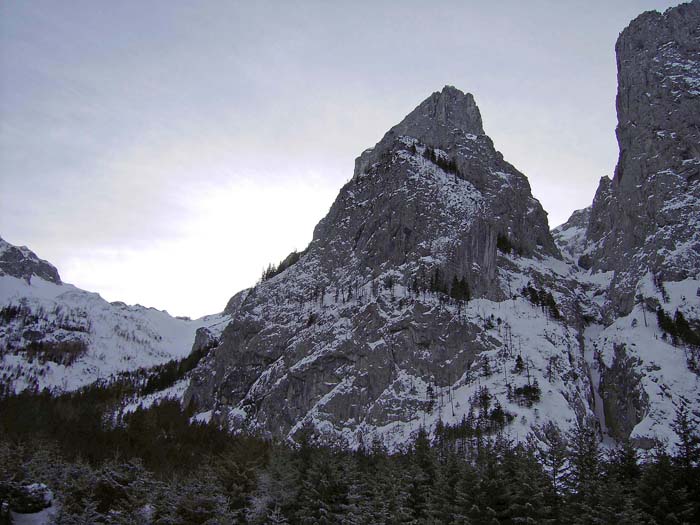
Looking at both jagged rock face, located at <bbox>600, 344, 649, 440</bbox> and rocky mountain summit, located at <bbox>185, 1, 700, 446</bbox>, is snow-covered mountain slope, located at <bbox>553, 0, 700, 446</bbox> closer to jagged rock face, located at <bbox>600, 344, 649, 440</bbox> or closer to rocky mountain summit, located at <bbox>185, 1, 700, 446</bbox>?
jagged rock face, located at <bbox>600, 344, 649, 440</bbox>

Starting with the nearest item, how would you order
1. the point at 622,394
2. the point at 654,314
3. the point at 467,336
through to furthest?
1. the point at 622,394
2. the point at 467,336
3. the point at 654,314

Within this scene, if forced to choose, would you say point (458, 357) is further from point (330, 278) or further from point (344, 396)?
point (330, 278)

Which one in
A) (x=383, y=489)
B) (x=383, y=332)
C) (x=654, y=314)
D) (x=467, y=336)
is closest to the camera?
(x=383, y=489)

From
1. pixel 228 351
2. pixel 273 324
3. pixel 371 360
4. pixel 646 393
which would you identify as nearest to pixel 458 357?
pixel 371 360

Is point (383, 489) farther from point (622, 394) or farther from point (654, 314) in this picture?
point (654, 314)

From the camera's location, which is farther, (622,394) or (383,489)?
(622,394)

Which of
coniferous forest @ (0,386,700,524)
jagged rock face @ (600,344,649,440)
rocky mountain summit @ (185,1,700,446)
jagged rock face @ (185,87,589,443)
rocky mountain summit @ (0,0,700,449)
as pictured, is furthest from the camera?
jagged rock face @ (185,87,589,443)

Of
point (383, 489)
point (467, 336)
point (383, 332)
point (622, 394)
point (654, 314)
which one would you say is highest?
point (654, 314)

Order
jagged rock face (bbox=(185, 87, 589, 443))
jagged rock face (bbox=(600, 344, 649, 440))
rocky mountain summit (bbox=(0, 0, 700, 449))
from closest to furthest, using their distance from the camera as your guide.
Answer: rocky mountain summit (bbox=(0, 0, 700, 449)) < jagged rock face (bbox=(600, 344, 649, 440)) < jagged rock face (bbox=(185, 87, 589, 443))

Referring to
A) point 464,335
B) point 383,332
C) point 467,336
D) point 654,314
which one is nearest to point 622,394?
point 654,314

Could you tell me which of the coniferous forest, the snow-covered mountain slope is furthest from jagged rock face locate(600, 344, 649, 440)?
the coniferous forest

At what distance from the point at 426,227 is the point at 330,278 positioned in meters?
34.5

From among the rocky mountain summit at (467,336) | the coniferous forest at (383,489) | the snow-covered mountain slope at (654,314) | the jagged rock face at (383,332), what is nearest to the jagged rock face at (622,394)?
the snow-covered mountain slope at (654,314)

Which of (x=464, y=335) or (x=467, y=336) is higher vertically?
(x=464, y=335)
